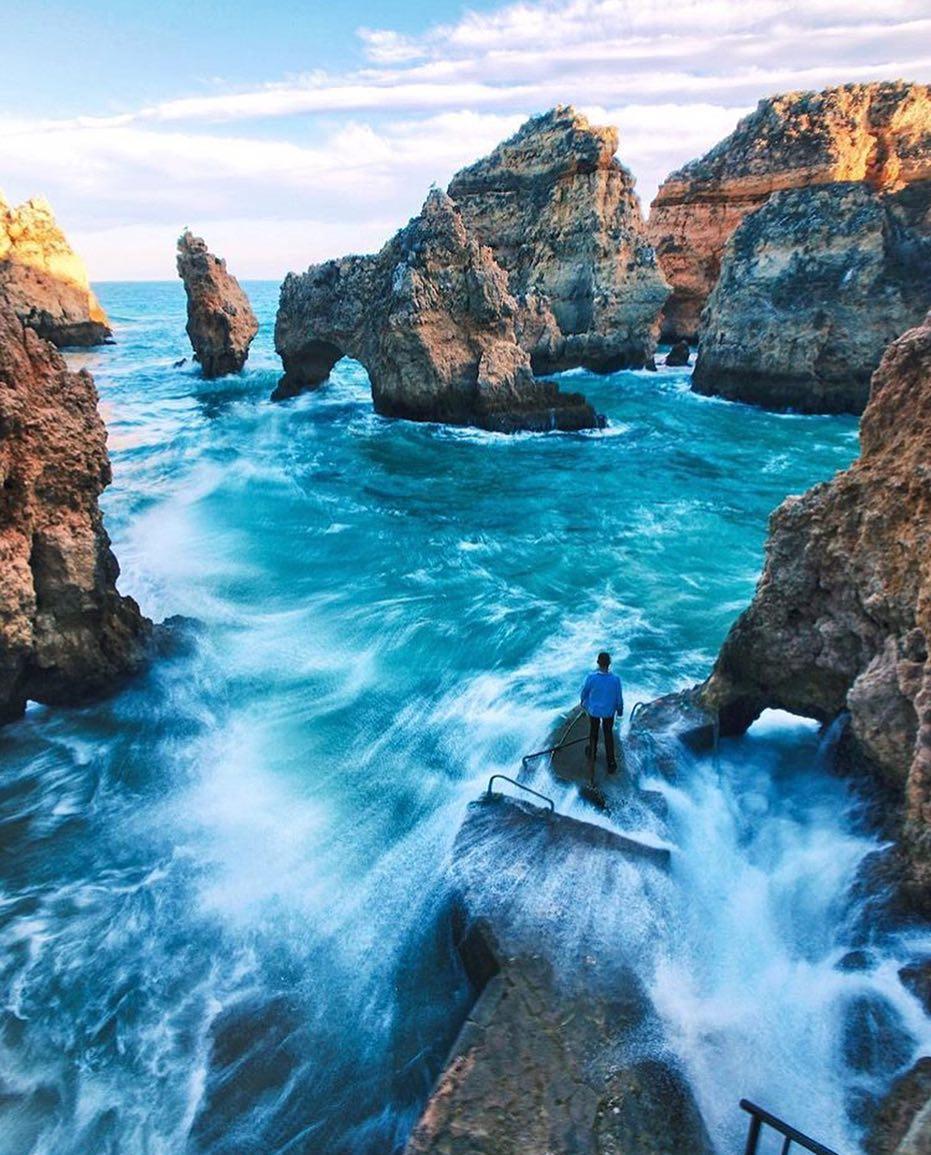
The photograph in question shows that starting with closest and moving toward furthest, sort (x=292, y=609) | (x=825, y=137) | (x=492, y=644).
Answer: (x=492, y=644)
(x=292, y=609)
(x=825, y=137)

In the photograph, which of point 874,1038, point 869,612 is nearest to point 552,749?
point 869,612

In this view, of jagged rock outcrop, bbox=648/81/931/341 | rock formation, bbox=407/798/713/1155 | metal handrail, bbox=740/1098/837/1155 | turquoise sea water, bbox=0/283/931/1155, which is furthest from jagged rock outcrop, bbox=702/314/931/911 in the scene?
jagged rock outcrop, bbox=648/81/931/341

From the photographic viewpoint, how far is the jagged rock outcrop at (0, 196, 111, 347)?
4953 cm

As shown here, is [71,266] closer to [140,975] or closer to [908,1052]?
[140,975]

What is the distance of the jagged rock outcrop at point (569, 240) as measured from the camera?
4141 cm

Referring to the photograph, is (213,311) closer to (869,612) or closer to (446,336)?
(446,336)

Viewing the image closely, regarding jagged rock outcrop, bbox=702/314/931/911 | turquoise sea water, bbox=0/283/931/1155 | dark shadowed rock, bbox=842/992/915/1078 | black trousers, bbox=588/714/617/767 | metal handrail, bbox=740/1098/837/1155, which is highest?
jagged rock outcrop, bbox=702/314/931/911

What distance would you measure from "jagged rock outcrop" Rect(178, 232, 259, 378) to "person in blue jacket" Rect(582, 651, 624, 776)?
122 ft

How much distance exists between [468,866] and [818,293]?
107 feet

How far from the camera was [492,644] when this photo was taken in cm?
1280

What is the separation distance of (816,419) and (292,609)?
27.0 m

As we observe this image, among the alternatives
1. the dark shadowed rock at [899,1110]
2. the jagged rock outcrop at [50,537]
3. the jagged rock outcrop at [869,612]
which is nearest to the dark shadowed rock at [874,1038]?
the dark shadowed rock at [899,1110]

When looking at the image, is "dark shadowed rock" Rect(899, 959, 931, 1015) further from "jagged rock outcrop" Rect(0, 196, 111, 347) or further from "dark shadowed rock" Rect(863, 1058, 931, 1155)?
"jagged rock outcrop" Rect(0, 196, 111, 347)

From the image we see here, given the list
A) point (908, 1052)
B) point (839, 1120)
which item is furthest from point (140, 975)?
point (908, 1052)
